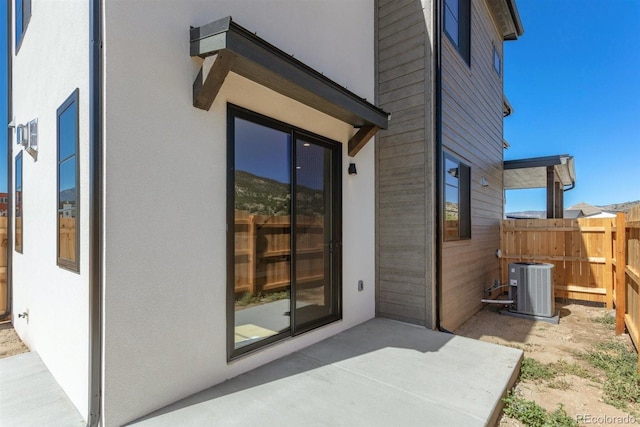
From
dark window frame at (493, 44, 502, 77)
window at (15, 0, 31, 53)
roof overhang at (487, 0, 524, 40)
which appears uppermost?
roof overhang at (487, 0, 524, 40)

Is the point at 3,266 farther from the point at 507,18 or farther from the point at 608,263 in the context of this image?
the point at 507,18

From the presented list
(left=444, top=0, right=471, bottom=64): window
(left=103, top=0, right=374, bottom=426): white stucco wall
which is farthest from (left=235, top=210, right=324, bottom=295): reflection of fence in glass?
(left=444, top=0, right=471, bottom=64): window

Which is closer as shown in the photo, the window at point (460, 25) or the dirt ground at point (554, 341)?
the dirt ground at point (554, 341)

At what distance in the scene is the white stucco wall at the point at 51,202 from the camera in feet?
6.97

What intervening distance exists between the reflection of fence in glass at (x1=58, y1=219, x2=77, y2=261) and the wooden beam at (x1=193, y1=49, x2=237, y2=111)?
1.26 m

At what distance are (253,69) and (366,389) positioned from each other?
267 cm

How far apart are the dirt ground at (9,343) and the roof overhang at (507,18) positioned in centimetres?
951

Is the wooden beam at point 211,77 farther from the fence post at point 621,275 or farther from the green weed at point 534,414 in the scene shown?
the fence post at point 621,275

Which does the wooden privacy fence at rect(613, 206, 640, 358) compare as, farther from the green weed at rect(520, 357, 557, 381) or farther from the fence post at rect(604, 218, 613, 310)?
the fence post at rect(604, 218, 613, 310)

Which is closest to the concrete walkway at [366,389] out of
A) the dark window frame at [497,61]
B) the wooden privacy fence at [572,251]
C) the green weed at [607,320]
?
the green weed at [607,320]

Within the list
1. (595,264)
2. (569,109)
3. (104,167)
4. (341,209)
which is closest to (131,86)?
(104,167)

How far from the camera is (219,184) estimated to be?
2.57 meters

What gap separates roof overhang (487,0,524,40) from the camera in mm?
6748

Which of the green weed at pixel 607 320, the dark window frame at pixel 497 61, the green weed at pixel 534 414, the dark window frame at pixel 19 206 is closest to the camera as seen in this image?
the green weed at pixel 534 414
